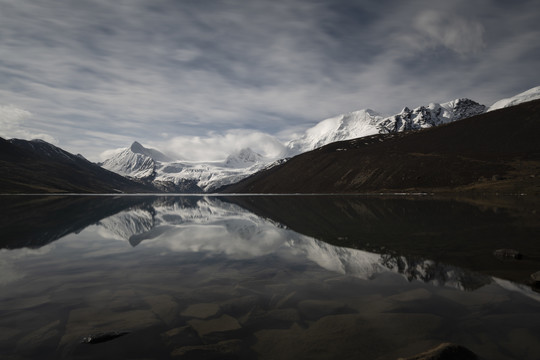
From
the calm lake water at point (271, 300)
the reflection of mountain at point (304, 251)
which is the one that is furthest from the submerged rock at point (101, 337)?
the reflection of mountain at point (304, 251)

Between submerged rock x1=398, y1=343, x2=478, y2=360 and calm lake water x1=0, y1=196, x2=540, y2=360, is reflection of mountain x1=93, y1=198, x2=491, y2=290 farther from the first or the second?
submerged rock x1=398, y1=343, x2=478, y2=360

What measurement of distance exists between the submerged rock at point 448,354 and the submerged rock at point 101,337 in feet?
33.5

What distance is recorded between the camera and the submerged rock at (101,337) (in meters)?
11.3

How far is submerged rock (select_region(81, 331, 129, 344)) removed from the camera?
1134cm

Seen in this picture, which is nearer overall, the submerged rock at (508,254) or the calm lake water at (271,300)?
the calm lake water at (271,300)

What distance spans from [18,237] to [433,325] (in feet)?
137

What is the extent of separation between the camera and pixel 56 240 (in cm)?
3466

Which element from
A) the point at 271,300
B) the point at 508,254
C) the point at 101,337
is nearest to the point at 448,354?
the point at 271,300

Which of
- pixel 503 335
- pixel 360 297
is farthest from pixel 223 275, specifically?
pixel 503 335

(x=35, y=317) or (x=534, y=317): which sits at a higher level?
(x=35, y=317)

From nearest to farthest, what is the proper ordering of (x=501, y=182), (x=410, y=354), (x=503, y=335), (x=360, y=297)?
(x=410, y=354)
(x=503, y=335)
(x=360, y=297)
(x=501, y=182)

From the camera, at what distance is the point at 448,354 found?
9461 millimetres

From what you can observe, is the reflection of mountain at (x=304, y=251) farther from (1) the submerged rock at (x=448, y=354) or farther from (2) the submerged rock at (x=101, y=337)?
(2) the submerged rock at (x=101, y=337)

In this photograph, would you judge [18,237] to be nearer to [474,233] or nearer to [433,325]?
[433,325]
